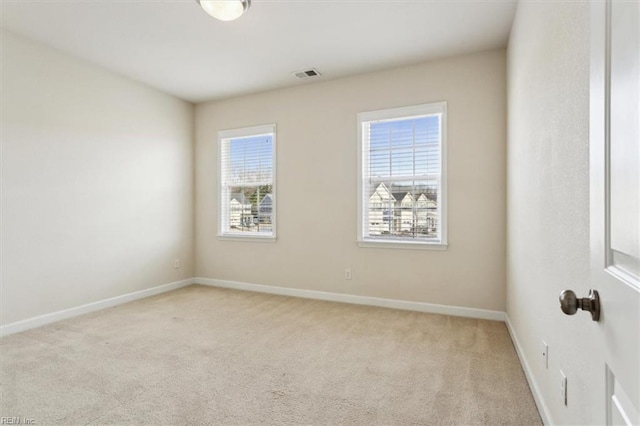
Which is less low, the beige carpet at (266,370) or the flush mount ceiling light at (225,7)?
the flush mount ceiling light at (225,7)

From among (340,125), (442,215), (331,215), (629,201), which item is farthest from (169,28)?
(629,201)

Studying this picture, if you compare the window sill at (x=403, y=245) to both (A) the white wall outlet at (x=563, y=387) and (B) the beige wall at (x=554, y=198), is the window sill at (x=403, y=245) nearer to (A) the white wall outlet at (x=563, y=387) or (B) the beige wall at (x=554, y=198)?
(B) the beige wall at (x=554, y=198)

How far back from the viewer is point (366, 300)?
13.0ft

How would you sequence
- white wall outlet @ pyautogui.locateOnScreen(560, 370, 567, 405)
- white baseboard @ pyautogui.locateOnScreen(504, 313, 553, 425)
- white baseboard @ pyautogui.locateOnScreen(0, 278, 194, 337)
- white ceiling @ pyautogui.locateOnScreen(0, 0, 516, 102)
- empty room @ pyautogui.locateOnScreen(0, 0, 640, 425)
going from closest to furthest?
1. empty room @ pyautogui.locateOnScreen(0, 0, 640, 425)
2. white wall outlet @ pyautogui.locateOnScreen(560, 370, 567, 405)
3. white baseboard @ pyautogui.locateOnScreen(504, 313, 553, 425)
4. white ceiling @ pyautogui.locateOnScreen(0, 0, 516, 102)
5. white baseboard @ pyautogui.locateOnScreen(0, 278, 194, 337)

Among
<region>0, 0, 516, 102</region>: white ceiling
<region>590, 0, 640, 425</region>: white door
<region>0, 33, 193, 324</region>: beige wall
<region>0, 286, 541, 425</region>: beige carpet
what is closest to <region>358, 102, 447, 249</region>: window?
<region>0, 0, 516, 102</region>: white ceiling

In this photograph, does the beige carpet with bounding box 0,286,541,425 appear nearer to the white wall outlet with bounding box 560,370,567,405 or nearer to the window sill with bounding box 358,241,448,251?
the white wall outlet with bounding box 560,370,567,405

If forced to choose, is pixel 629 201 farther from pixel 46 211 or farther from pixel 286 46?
pixel 46 211

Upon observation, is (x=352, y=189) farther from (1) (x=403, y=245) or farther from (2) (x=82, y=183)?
(2) (x=82, y=183)

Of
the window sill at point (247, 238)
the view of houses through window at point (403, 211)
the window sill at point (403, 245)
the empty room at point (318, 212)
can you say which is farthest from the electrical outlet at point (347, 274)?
the window sill at point (247, 238)

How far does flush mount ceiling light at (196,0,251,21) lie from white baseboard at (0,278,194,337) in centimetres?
332

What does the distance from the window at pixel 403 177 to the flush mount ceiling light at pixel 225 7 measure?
1.82 meters

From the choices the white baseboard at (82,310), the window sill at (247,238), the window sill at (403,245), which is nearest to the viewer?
the white baseboard at (82,310)

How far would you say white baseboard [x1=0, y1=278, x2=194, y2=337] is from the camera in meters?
3.11

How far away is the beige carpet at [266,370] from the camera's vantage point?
1871 millimetres
